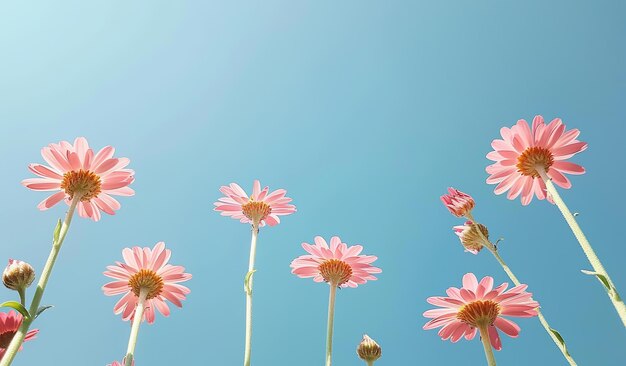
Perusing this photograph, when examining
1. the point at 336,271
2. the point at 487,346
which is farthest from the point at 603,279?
the point at 336,271

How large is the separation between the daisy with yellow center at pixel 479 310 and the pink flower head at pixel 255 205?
1.32 meters

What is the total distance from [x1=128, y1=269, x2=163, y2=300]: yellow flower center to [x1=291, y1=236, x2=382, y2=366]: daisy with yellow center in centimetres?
76

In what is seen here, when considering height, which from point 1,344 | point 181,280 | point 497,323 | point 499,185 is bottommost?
point 1,344

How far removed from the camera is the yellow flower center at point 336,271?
2744 mm

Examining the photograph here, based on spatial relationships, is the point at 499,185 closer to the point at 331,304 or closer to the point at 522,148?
the point at 522,148

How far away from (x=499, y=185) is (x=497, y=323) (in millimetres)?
929

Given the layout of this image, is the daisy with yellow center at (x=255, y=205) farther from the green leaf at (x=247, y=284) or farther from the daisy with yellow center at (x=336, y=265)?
the green leaf at (x=247, y=284)

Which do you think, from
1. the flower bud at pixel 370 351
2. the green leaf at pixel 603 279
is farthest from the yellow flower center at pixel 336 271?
the green leaf at pixel 603 279

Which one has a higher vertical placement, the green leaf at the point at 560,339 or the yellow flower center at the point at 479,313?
the yellow flower center at the point at 479,313

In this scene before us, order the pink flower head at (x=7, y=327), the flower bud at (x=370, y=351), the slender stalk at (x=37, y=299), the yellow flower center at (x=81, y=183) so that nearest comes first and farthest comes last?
the slender stalk at (x=37, y=299) < the pink flower head at (x=7, y=327) < the yellow flower center at (x=81, y=183) < the flower bud at (x=370, y=351)

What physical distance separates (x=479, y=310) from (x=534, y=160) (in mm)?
974

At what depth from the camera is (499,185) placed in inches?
113

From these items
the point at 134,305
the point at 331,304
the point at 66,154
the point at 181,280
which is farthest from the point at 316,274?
the point at 66,154

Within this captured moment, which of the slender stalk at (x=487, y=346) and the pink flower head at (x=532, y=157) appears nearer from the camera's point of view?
the slender stalk at (x=487, y=346)
